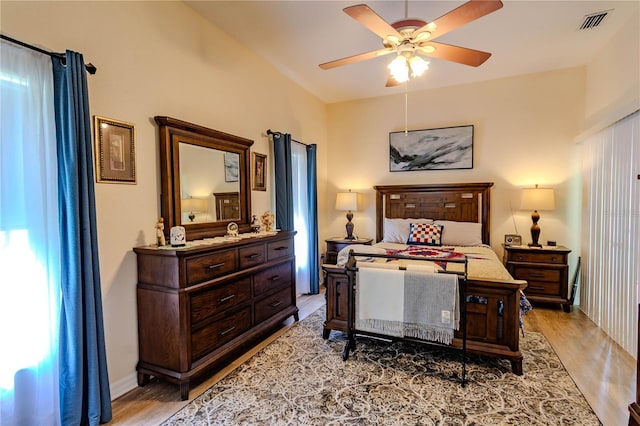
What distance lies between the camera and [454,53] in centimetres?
254

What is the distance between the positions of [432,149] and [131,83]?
404cm

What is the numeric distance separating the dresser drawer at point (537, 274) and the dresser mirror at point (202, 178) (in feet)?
11.2

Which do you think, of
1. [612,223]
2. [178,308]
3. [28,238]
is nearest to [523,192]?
[612,223]

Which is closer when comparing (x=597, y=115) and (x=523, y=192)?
(x=597, y=115)

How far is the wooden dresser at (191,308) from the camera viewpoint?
2.23 m

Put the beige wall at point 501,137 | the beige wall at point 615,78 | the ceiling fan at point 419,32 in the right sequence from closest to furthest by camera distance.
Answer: the ceiling fan at point 419,32, the beige wall at point 615,78, the beige wall at point 501,137

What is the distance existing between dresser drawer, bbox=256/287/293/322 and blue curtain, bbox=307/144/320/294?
122 cm

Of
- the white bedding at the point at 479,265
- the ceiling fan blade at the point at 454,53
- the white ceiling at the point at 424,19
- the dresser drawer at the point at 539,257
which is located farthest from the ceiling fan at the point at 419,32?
the dresser drawer at the point at 539,257

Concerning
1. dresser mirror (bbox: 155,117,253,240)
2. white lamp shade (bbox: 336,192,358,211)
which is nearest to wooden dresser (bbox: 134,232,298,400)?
dresser mirror (bbox: 155,117,253,240)

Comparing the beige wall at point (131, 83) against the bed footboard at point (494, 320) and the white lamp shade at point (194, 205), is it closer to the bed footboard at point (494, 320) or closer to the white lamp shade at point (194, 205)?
the white lamp shade at point (194, 205)

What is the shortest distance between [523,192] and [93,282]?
4.71m

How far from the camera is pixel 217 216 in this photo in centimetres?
310

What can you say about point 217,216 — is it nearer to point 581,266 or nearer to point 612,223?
point 612,223

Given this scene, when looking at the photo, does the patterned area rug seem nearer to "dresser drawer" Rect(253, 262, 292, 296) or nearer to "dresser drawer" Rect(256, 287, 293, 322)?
"dresser drawer" Rect(256, 287, 293, 322)
